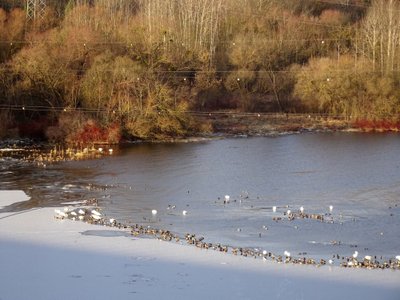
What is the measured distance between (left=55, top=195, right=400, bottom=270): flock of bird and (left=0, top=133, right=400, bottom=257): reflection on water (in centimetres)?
40

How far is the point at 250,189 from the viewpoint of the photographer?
80.3ft

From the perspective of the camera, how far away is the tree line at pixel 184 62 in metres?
40.3

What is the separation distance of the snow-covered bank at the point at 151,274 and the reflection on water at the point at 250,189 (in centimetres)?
162

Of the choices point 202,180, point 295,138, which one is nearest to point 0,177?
point 202,180

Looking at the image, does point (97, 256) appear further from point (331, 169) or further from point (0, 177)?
point (331, 169)

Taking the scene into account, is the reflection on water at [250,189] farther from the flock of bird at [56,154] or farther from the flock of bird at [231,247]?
the flock of bird at [56,154]

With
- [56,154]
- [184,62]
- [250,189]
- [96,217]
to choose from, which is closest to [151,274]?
[96,217]

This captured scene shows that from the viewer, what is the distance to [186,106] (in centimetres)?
4150

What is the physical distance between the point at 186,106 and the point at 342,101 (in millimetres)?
12333

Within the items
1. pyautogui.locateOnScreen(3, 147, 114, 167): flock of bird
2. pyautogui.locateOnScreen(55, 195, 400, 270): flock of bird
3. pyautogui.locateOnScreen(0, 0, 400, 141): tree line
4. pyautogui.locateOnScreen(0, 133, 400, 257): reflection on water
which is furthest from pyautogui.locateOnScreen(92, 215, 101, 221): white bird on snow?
pyautogui.locateOnScreen(0, 0, 400, 141): tree line

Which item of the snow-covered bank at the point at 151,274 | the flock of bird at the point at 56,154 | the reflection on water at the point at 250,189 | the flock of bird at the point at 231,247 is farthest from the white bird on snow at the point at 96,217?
the flock of bird at the point at 56,154

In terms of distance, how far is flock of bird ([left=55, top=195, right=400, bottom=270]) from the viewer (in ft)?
50.8

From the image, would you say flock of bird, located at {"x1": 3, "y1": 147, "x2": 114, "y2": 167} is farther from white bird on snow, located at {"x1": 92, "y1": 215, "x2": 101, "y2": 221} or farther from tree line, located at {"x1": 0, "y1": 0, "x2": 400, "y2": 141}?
white bird on snow, located at {"x1": 92, "y1": 215, "x2": 101, "y2": 221}

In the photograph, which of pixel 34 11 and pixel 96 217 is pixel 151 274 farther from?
pixel 34 11
